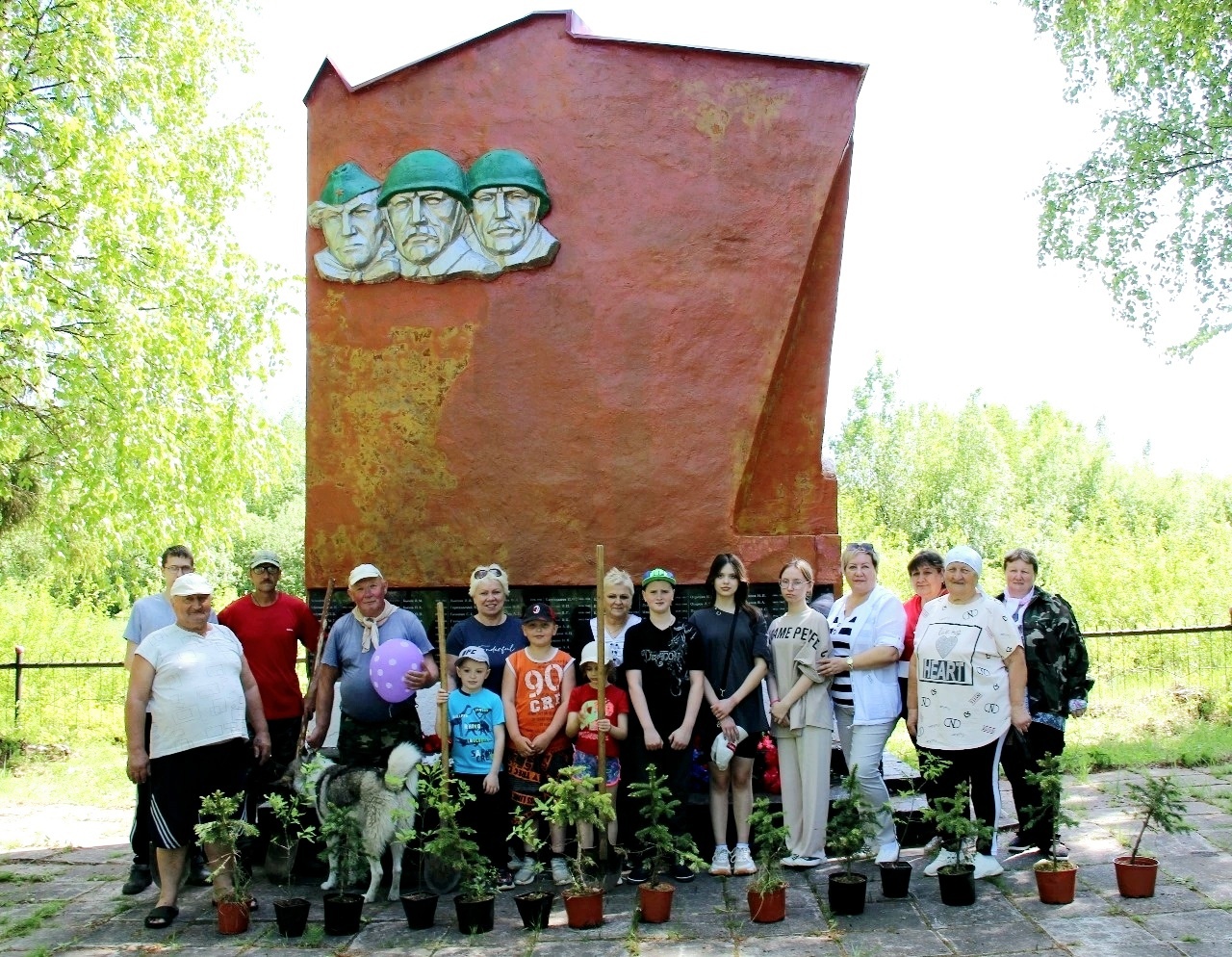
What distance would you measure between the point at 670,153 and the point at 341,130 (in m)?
1.68

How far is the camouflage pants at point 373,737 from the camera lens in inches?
181

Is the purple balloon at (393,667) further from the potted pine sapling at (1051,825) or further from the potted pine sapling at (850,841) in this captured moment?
the potted pine sapling at (1051,825)

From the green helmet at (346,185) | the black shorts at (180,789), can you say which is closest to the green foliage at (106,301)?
the green helmet at (346,185)

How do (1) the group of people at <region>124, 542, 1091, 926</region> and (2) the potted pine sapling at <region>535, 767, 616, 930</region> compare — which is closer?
(2) the potted pine sapling at <region>535, 767, 616, 930</region>

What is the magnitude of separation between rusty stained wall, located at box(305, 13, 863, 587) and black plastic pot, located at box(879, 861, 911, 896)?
5.09 feet

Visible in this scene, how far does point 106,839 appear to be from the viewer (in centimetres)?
602

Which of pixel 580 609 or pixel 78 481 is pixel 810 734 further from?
pixel 78 481

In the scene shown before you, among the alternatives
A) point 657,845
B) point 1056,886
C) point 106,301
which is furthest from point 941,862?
point 106,301

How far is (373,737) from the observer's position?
462 cm

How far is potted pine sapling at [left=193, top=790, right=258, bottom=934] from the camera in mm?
4109

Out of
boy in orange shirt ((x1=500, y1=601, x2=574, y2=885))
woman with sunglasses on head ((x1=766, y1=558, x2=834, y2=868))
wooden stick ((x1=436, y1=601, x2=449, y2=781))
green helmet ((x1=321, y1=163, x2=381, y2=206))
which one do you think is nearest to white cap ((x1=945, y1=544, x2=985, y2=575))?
woman with sunglasses on head ((x1=766, y1=558, x2=834, y2=868))

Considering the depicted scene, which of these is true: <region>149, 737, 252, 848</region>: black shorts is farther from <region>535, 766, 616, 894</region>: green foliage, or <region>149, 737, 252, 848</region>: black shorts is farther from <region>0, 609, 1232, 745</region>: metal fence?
<region>0, 609, 1232, 745</region>: metal fence

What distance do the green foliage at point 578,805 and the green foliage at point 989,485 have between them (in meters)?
15.6

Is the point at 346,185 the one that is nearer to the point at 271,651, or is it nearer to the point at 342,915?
the point at 271,651
